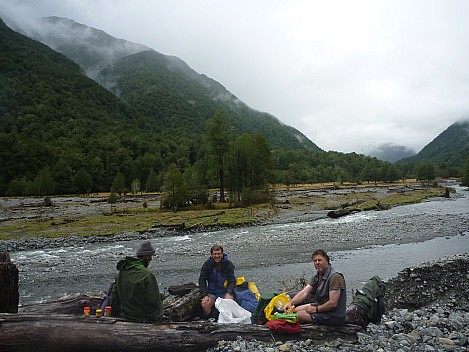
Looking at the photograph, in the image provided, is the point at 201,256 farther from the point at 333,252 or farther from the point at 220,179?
the point at 220,179

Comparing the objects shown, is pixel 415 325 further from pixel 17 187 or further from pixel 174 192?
pixel 17 187

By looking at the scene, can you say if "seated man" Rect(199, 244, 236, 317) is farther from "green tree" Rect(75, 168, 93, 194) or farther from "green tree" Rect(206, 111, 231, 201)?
"green tree" Rect(75, 168, 93, 194)

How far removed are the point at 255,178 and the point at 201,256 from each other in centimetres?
3884

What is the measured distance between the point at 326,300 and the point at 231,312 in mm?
2633

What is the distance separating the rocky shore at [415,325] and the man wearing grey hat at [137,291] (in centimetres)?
162

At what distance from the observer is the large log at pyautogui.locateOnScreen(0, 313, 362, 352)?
6.21 m

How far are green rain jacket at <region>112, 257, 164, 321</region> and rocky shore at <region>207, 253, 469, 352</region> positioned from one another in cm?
163

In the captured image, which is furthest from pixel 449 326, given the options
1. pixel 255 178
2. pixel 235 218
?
pixel 255 178

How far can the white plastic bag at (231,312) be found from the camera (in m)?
8.70

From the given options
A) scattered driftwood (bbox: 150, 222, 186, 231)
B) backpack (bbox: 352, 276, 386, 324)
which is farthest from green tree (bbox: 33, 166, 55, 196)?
backpack (bbox: 352, 276, 386, 324)

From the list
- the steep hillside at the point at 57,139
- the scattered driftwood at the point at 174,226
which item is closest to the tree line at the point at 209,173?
the steep hillside at the point at 57,139

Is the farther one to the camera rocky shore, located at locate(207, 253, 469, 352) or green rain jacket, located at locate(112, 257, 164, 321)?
green rain jacket, located at locate(112, 257, 164, 321)

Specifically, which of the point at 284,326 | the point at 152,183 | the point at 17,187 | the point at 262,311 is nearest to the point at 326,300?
the point at 284,326

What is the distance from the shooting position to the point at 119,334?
22.0ft
